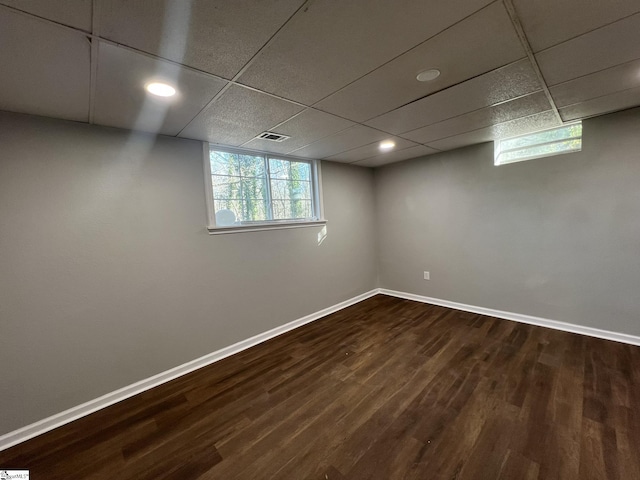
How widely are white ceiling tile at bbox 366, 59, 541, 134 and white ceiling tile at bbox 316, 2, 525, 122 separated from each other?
10 cm

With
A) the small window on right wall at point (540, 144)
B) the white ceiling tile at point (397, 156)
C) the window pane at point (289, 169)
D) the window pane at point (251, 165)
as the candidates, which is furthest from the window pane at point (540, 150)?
the window pane at point (251, 165)

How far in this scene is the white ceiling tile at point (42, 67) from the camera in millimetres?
1045

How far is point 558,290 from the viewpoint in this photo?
295 centimetres

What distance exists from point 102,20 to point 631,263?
438 centimetres

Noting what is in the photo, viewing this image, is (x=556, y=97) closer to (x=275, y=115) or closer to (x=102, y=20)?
(x=275, y=115)

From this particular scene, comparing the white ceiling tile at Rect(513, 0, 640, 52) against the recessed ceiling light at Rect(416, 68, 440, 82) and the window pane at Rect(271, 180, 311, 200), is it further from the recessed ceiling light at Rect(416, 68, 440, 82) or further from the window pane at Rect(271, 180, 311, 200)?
the window pane at Rect(271, 180, 311, 200)

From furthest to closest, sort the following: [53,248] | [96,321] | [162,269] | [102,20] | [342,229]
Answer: [342,229]
[162,269]
[96,321]
[53,248]
[102,20]

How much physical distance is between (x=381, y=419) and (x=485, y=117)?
8.82ft

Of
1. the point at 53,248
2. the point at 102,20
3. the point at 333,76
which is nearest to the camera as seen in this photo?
the point at 102,20

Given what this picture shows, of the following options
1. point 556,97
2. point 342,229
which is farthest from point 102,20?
point 342,229

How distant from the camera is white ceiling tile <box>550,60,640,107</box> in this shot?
5.41 feet

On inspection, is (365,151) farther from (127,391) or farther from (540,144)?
(127,391)

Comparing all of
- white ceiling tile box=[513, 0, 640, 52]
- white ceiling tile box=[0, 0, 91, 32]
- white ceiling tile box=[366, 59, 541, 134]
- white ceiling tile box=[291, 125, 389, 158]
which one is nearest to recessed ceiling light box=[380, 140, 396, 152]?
white ceiling tile box=[291, 125, 389, 158]

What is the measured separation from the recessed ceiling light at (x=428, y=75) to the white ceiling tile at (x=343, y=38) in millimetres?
296
